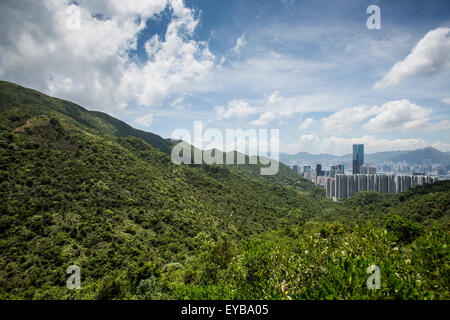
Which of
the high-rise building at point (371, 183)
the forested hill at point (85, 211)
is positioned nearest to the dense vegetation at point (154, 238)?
the forested hill at point (85, 211)

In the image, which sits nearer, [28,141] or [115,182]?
[28,141]

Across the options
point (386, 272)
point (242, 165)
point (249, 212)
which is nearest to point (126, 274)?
point (386, 272)

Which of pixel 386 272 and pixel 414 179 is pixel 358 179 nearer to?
pixel 414 179

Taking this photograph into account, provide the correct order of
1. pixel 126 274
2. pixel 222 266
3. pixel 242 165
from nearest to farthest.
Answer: pixel 126 274 → pixel 222 266 → pixel 242 165

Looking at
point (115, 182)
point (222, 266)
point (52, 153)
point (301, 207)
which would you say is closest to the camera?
point (222, 266)

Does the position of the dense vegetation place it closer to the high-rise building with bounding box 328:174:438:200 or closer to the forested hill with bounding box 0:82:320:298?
the forested hill with bounding box 0:82:320:298

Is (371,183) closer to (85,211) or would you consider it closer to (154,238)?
(154,238)

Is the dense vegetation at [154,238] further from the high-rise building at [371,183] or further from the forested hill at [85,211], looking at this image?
the high-rise building at [371,183]
